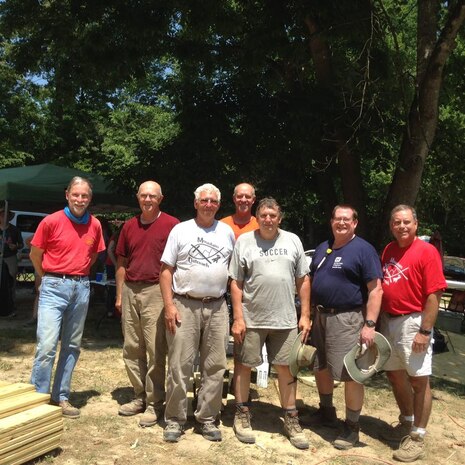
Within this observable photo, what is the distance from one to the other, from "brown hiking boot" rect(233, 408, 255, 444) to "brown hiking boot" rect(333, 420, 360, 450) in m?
0.65

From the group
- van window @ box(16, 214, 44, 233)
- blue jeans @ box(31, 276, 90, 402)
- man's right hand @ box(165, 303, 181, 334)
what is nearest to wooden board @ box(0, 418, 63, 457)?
blue jeans @ box(31, 276, 90, 402)

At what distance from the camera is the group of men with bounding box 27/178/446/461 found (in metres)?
3.86

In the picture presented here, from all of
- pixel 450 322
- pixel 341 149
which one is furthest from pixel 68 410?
pixel 450 322

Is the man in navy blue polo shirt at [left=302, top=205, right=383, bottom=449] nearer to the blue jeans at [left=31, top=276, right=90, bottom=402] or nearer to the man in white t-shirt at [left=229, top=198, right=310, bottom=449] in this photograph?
the man in white t-shirt at [left=229, top=198, right=310, bottom=449]

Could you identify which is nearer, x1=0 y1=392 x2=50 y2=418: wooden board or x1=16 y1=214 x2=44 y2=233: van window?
x1=0 y1=392 x2=50 y2=418: wooden board

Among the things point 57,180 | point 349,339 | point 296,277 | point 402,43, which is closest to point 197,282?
point 296,277

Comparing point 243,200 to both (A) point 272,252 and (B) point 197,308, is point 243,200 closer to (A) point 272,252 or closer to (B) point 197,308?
(A) point 272,252

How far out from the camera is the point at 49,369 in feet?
13.4

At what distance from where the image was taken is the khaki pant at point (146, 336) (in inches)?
167

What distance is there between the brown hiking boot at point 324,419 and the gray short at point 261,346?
0.77 meters

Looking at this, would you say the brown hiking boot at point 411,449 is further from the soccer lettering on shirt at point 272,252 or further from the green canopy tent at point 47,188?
the green canopy tent at point 47,188

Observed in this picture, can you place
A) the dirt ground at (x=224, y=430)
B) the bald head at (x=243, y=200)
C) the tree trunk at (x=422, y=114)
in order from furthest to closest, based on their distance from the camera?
the tree trunk at (x=422, y=114) → the bald head at (x=243, y=200) → the dirt ground at (x=224, y=430)

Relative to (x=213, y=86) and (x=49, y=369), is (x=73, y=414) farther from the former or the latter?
(x=213, y=86)

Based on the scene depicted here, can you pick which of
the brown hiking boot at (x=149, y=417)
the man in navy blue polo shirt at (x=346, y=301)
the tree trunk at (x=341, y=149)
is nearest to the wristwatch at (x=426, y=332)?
the man in navy blue polo shirt at (x=346, y=301)
